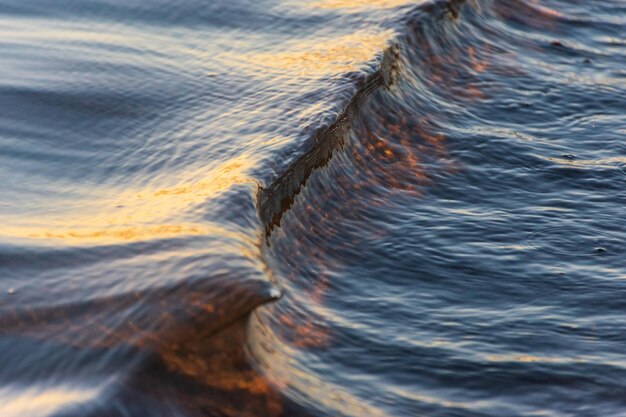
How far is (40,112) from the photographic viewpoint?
166 inches

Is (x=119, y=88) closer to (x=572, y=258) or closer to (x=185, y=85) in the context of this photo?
(x=185, y=85)

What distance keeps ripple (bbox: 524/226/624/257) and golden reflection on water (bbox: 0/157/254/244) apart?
1078 mm

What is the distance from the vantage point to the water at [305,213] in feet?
9.25

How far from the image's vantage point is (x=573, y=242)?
388cm

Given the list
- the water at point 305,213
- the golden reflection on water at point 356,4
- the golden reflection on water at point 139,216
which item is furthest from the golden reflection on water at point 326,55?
the golden reflection on water at point 139,216

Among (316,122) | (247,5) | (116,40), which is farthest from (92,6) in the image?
(316,122)

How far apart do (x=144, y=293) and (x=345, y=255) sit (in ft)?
3.18

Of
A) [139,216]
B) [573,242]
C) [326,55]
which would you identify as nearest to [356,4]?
[326,55]

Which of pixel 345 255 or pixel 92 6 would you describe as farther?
pixel 92 6

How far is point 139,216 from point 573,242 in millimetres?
1572

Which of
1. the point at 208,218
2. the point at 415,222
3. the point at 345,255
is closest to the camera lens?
the point at 208,218

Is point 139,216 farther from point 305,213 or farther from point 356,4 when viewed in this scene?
point 356,4

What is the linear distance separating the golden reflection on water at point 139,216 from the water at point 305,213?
1 cm

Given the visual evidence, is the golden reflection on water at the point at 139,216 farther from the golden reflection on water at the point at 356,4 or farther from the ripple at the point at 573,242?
the golden reflection on water at the point at 356,4
